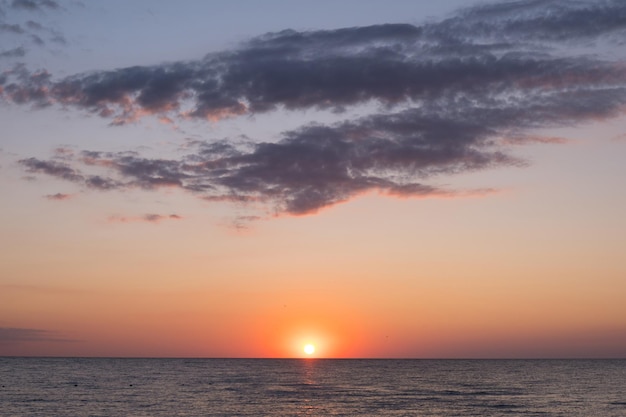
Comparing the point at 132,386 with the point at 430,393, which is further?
the point at 132,386

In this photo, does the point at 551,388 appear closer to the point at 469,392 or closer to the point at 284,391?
the point at 469,392

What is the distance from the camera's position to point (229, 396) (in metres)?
122

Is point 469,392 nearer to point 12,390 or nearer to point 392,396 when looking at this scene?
point 392,396

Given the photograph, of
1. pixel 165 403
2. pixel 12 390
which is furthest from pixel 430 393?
pixel 12 390

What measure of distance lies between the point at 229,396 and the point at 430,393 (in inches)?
1458

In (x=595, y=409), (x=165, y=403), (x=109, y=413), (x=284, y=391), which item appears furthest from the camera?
(x=284, y=391)

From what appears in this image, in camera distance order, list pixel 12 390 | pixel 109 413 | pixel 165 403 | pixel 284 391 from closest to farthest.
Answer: pixel 109 413 → pixel 165 403 → pixel 12 390 → pixel 284 391

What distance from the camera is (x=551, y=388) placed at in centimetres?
14588

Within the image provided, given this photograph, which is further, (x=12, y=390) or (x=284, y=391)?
(x=284, y=391)

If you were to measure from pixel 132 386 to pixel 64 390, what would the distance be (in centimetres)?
1745

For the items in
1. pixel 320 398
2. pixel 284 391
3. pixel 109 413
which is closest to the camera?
pixel 109 413

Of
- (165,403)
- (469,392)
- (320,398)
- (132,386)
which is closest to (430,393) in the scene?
(469,392)

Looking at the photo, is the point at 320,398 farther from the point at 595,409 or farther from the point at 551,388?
the point at 551,388

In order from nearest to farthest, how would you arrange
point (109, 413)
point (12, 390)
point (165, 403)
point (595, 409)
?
point (109, 413) < point (595, 409) < point (165, 403) < point (12, 390)
